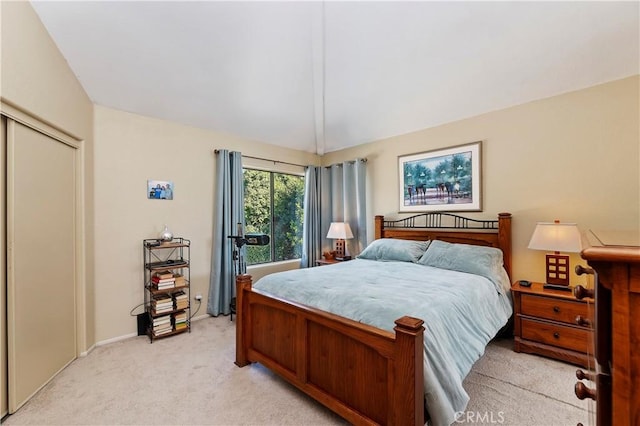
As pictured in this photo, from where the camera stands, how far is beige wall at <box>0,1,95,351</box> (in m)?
1.95

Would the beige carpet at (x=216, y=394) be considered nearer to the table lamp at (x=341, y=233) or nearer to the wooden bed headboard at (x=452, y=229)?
the wooden bed headboard at (x=452, y=229)

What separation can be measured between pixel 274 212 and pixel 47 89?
2.98 meters

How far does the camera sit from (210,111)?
140 inches

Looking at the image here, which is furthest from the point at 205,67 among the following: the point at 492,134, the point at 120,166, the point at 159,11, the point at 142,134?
the point at 492,134

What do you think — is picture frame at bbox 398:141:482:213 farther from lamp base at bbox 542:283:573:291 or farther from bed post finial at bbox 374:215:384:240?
lamp base at bbox 542:283:573:291

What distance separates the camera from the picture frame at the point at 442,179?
11.3 feet

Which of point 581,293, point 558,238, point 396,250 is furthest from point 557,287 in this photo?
point 581,293

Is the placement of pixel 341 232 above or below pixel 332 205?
below

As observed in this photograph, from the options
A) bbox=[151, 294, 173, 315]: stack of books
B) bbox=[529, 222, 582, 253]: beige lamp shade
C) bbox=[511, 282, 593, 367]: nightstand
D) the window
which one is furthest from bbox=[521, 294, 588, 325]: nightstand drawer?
bbox=[151, 294, 173, 315]: stack of books

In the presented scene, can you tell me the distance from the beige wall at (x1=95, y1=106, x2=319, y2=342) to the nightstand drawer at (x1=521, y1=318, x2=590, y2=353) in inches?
142

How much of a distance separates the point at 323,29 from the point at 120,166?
255 cm

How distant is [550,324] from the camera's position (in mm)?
2566

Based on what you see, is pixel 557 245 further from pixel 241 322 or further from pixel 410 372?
pixel 241 322

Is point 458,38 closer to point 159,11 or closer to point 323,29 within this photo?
point 323,29
